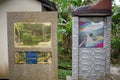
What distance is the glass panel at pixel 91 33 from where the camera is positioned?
19.6 feet

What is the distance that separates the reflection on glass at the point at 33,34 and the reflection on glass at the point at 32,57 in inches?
11.1

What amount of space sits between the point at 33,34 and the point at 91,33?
1825 millimetres

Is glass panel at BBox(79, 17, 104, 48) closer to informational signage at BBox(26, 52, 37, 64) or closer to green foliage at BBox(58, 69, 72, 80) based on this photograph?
informational signage at BBox(26, 52, 37, 64)

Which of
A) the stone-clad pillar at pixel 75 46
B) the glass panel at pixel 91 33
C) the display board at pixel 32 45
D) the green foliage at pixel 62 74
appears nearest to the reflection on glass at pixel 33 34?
the display board at pixel 32 45

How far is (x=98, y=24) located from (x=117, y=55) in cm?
456

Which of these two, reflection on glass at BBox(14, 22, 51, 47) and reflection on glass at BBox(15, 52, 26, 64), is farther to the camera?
reflection on glass at BBox(15, 52, 26, 64)

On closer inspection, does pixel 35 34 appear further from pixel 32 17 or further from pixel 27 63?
pixel 27 63

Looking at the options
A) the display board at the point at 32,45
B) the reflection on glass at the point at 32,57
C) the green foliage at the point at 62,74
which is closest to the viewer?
the display board at the point at 32,45

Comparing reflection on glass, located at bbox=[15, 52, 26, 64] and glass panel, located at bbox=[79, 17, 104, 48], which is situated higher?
glass panel, located at bbox=[79, 17, 104, 48]

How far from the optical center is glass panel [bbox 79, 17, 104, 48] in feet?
19.6

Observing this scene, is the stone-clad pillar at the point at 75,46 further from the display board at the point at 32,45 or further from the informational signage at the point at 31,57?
the informational signage at the point at 31,57

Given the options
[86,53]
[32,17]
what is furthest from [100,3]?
[32,17]

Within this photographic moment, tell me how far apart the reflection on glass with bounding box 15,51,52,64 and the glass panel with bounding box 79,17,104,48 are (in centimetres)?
115

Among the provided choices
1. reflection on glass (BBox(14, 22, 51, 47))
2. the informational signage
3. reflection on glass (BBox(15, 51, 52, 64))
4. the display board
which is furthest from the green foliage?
reflection on glass (BBox(14, 22, 51, 47))
